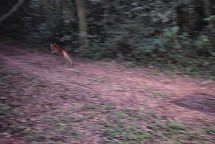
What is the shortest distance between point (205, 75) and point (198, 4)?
9.34ft

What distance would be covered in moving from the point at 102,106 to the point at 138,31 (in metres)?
4.80

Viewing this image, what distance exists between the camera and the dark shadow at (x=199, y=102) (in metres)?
6.96

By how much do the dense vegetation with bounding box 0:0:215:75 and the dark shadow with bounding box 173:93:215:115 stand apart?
2.05 metres

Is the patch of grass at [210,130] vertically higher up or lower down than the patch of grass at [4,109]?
lower down

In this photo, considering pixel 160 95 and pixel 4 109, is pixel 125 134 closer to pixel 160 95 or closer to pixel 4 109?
pixel 160 95

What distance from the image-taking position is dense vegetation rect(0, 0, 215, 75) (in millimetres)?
10461

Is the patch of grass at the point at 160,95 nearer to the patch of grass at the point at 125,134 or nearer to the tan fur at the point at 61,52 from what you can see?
the patch of grass at the point at 125,134

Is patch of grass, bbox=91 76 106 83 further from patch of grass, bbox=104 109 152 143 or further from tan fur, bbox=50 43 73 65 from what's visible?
patch of grass, bbox=104 109 152 143

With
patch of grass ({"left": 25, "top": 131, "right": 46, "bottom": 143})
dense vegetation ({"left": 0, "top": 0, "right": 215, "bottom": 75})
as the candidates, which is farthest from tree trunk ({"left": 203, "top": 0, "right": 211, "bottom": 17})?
patch of grass ({"left": 25, "top": 131, "right": 46, "bottom": 143})

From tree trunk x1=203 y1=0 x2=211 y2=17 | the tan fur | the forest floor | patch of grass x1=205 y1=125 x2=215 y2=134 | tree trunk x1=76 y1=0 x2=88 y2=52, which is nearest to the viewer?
the forest floor

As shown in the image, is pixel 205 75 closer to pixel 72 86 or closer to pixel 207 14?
pixel 207 14

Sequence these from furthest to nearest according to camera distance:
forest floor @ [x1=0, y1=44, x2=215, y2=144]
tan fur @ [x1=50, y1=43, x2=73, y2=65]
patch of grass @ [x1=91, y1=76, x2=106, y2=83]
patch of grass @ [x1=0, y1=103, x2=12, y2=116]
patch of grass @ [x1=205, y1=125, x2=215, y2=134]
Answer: tan fur @ [x1=50, y1=43, x2=73, y2=65]
patch of grass @ [x1=91, y1=76, x2=106, y2=83]
patch of grass @ [x1=0, y1=103, x2=12, y2=116]
patch of grass @ [x1=205, y1=125, x2=215, y2=134]
forest floor @ [x1=0, y1=44, x2=215, y2=144]

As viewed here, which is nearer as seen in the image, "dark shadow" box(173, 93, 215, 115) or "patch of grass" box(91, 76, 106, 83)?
"dark shadow" box(173, 93, 215, 115)

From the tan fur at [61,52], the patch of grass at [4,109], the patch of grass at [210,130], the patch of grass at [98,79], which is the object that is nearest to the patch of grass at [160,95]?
the patch of grass at [98,79]
